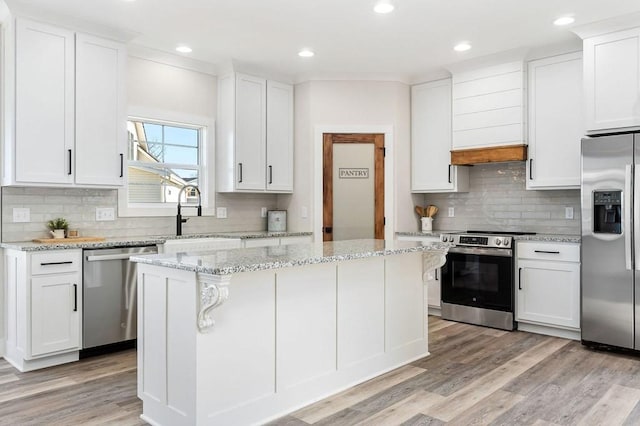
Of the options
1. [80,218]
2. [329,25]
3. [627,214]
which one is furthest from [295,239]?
[627,214]

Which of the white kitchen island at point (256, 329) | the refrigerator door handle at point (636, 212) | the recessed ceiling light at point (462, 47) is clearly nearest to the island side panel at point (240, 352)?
the white kitchen island at point (256, 329)

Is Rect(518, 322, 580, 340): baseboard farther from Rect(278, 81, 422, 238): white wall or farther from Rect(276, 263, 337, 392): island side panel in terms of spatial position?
Rect(276, 263, 337, 392): island side panel

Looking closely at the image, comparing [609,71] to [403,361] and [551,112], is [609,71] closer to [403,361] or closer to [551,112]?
[551,112]

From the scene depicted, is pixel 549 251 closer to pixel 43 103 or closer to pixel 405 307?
pixel 405 307

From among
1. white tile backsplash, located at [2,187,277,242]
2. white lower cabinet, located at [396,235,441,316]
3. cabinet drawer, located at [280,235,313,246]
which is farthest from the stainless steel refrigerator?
white tile backsplash, located at [2,187,277,242]

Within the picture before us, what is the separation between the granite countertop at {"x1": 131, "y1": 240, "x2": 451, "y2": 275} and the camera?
2.27m

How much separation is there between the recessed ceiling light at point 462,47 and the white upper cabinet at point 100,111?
9.90 ft

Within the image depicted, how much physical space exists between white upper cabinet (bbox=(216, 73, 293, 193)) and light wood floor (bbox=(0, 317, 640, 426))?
7.08 feet

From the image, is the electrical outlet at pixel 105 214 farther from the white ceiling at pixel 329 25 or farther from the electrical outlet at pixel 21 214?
the white ceiling at pixel 329 25

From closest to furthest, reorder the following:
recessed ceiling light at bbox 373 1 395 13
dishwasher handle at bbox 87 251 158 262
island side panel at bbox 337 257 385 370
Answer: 1. island side panel at bbox 337 257 385 370
2. recessed ceiling light at bbox 373 1 395 13
3. dishwasher handle at bbox 87 251 158 262

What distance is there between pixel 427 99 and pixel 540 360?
122 inches

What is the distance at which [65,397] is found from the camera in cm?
299

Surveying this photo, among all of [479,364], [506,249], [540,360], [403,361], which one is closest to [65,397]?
[403,361]

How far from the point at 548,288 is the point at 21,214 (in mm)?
4560
